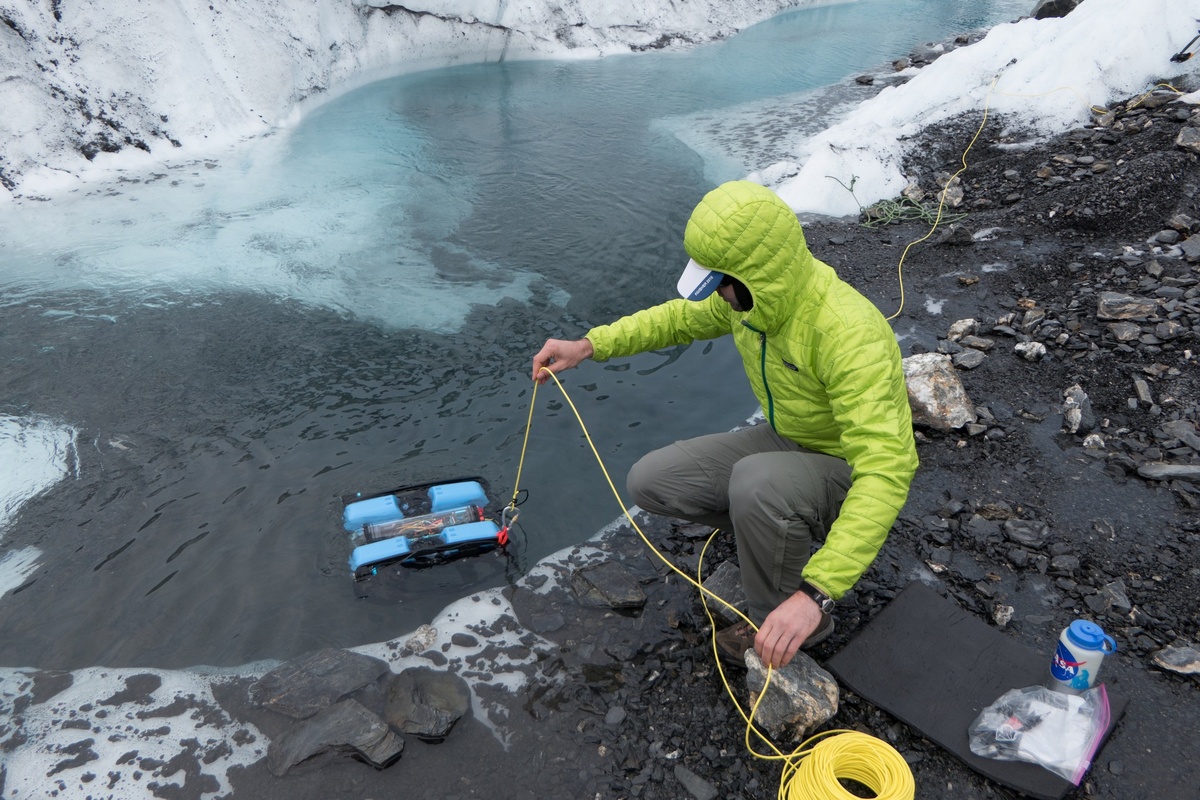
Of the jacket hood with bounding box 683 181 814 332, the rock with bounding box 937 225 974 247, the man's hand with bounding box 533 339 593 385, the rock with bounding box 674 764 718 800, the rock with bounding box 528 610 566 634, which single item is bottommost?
the rock with bounding box 674 764 718 800

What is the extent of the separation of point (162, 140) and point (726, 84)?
7.98 m

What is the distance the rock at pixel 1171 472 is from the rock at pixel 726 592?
2159mm

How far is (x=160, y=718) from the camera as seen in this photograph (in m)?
3.02

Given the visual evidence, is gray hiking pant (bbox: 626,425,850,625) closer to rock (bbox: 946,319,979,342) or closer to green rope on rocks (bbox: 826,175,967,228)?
rock (bbox: 946,319,979,342)

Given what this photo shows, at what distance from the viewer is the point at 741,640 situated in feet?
10.3

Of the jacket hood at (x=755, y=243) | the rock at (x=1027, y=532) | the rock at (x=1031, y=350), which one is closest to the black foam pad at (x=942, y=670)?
the rock at (x=1027, y=532)

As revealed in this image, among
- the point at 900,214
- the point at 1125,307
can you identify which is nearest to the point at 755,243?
the point at 1125,307

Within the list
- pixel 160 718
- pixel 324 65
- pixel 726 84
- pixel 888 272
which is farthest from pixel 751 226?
pixel 726 84

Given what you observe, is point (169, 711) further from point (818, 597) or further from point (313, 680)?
point (818, 597)

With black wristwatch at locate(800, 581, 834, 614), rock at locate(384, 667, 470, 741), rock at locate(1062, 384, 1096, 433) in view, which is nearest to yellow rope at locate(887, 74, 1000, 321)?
rock at locate(1062, 384, 1096, 433)

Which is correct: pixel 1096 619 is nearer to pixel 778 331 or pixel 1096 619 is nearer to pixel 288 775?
pixel 778 331

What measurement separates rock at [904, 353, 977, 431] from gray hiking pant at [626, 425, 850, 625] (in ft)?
4.85

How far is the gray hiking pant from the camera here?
283 cm

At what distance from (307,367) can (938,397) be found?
13.0 ft
